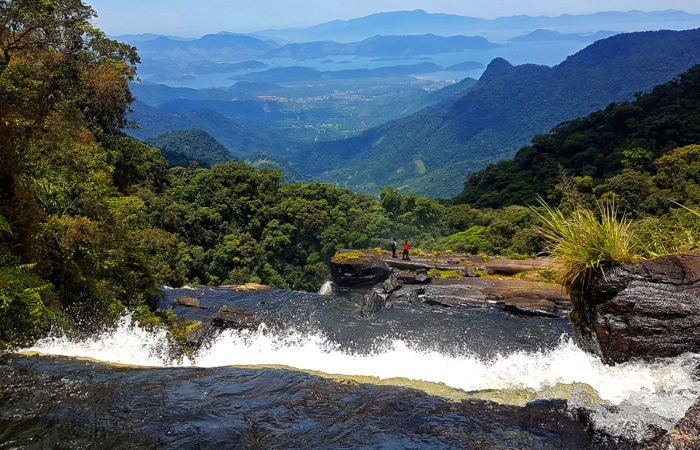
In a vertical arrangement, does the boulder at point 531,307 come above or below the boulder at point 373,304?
above

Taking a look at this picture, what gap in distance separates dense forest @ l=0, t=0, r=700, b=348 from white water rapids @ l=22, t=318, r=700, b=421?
1143 mm

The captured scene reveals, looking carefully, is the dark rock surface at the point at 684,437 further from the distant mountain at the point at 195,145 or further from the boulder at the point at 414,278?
the distant mountain at the point at 195,145

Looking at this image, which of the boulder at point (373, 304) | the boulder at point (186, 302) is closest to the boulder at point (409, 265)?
the boulder at point (373, 304)

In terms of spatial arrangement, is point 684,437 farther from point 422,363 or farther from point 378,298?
point 378,298

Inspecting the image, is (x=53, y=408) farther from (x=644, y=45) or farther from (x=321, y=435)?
(x=644, y=45)

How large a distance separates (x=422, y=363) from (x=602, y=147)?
51893 mm

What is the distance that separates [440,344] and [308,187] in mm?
23295

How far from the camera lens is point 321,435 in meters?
5.90

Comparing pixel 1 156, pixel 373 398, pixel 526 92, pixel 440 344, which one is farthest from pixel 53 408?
pixel 526 92

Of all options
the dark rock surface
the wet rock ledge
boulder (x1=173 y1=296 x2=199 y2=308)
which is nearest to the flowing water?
the dark rock surface

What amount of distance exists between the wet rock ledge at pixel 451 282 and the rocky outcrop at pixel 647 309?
891 cm

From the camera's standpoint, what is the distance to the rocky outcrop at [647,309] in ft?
22.8

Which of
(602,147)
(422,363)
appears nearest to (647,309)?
(422,363)

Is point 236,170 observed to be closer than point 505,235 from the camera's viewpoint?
No
